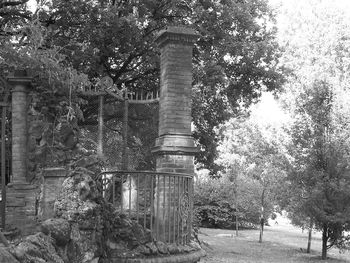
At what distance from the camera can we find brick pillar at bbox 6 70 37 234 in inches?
287

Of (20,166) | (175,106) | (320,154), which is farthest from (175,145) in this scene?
(320,154)

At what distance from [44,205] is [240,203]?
55.5ft

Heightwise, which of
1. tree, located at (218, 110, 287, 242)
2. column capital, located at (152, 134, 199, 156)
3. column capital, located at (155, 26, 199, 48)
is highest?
column capital, located at (155, 26, 199, 48)

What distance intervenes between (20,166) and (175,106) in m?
3.04

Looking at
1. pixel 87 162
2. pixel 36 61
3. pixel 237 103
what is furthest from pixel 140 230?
pixel 237 103

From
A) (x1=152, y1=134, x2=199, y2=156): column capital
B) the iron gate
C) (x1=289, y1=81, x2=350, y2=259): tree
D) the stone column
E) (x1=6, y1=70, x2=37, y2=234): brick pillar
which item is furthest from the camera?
(x1=289, y1=81, x2=350, y2=259): tree

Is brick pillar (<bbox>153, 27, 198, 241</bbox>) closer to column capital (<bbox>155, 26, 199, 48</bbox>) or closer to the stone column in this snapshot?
column capital (<bbox>155, 26, 199, 48</bbox>)

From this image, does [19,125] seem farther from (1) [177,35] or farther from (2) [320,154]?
(2) [320,154]

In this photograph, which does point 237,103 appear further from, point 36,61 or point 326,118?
point 36,61

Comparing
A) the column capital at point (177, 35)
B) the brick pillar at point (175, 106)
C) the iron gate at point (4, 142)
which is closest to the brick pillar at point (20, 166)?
the iron gate at point (4, 142)

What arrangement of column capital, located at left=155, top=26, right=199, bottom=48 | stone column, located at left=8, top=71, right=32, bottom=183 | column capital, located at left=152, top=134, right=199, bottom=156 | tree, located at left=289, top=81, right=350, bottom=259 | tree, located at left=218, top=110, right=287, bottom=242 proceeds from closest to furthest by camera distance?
stone column, located at left=8, top=71, right=32, bottom=183, column capital, located at left=152, top=134, right=199, bottom=156, column capital, located at left=155, top=26, right=199, bottom=48, tree, located at left=289, top=81, right=350, bottom=259, tree, located at left=218, top=110, right=287, bottom=242

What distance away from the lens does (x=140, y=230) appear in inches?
243

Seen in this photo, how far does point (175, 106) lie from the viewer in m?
8.13

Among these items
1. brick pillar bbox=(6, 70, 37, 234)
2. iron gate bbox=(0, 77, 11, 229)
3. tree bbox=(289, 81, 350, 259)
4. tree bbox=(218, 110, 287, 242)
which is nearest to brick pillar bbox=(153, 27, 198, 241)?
brick pillar bbox=(6, 70, 37, 234)
